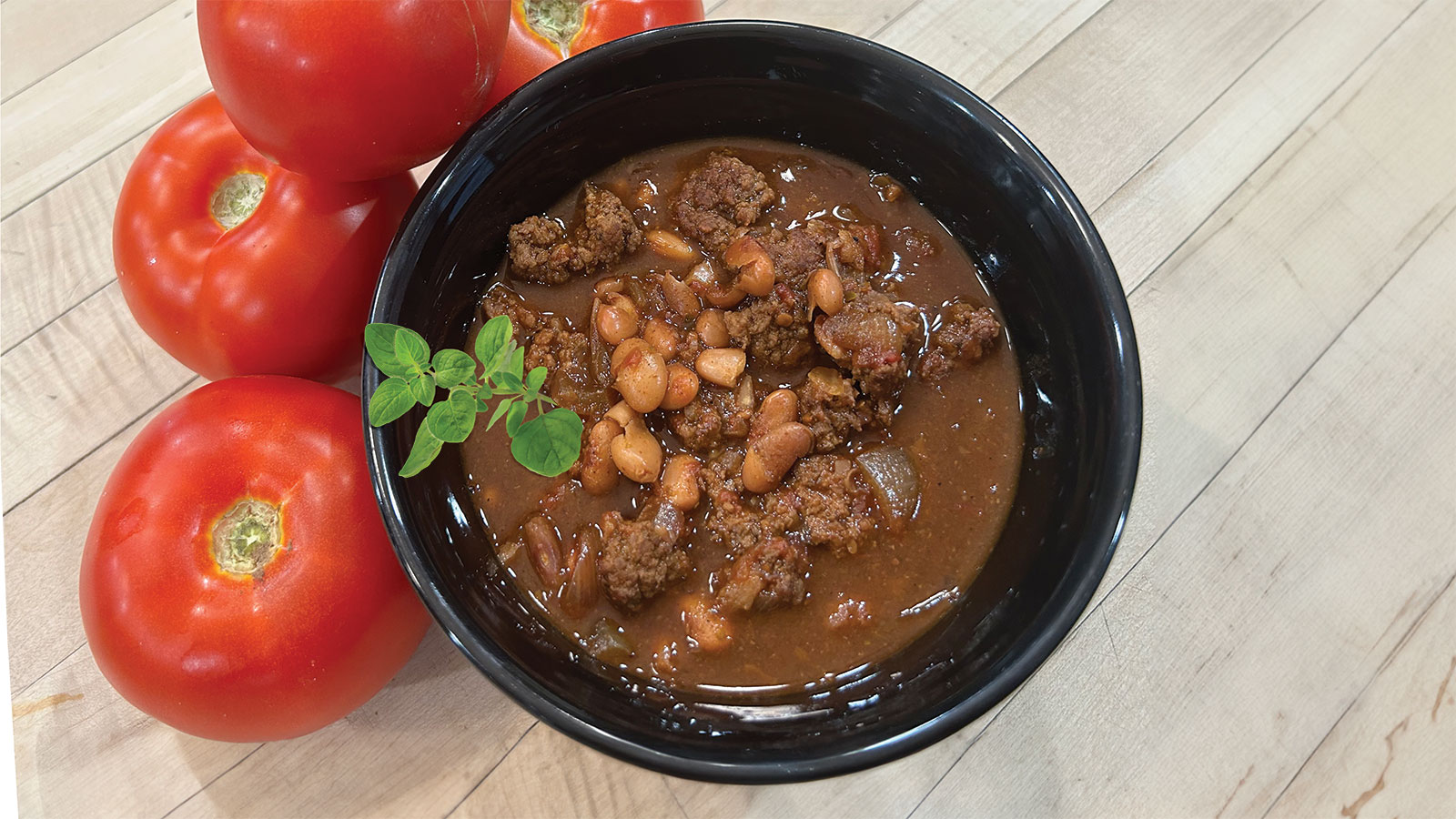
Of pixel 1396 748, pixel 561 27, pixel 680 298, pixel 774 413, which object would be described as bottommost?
pixel 1396 748

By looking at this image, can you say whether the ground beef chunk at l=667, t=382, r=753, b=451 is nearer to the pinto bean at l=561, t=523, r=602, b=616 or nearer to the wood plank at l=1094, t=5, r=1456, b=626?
the pinto bean at l=561, t=523, r=602, b=616

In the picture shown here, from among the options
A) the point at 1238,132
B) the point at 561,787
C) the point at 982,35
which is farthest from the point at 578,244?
the point at 1238,132

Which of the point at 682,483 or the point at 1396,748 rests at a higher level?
the point at 682,483

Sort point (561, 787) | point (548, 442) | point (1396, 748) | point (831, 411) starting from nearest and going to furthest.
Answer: point (548, 442) → point (831, 411) → point (561, 787) → point (1396, 748)

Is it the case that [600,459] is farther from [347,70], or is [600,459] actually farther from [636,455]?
[347,70]

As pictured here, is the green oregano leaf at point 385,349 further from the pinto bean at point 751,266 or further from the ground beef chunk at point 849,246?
the ground beef chunk at point 849,246

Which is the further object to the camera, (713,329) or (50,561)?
(50,561)

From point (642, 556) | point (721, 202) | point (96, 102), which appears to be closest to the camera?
point (642, 556)

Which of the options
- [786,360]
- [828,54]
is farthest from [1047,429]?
[828,54]
